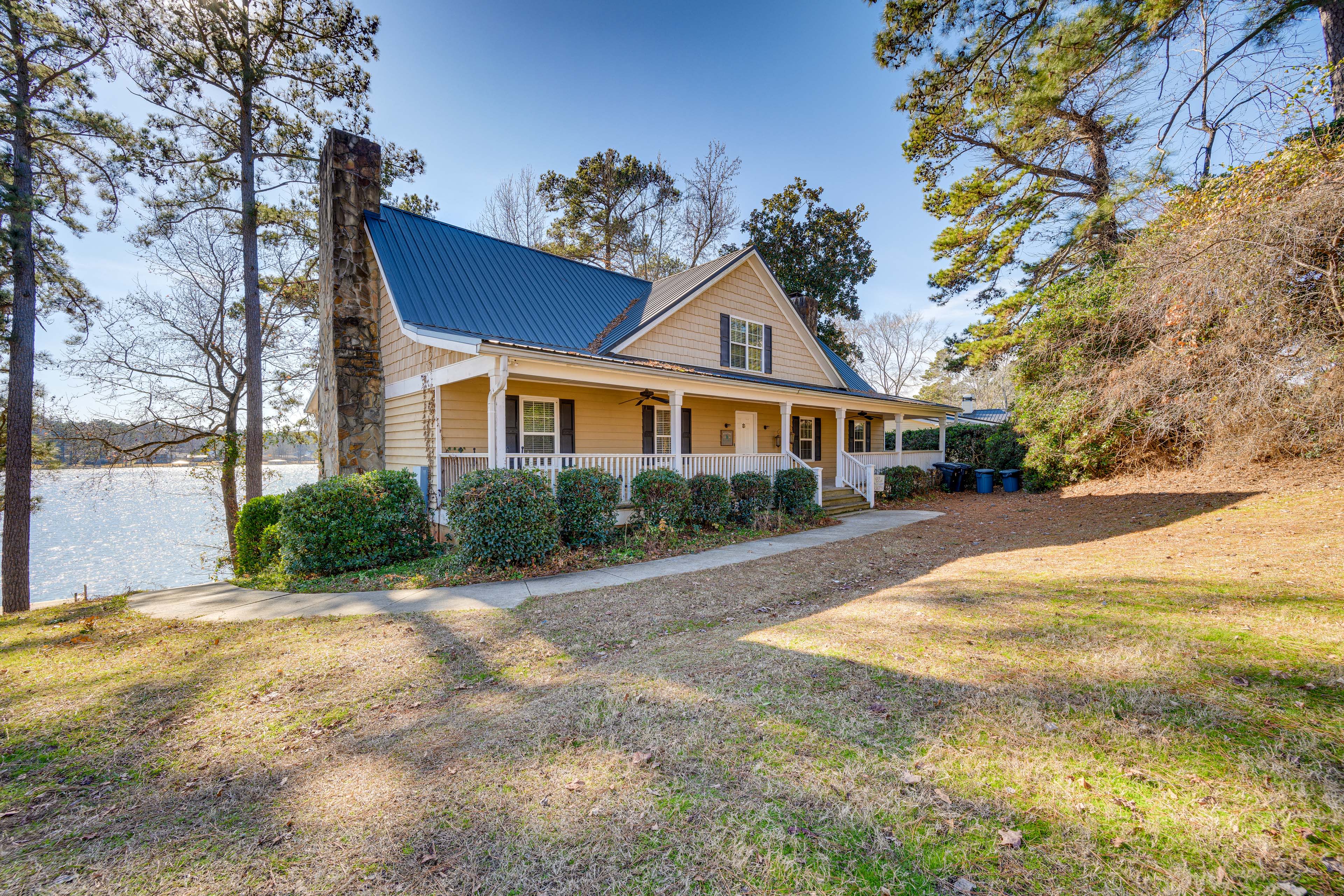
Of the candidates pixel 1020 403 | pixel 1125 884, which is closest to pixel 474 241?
pixel 1125 884

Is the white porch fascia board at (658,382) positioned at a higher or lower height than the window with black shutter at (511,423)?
higher

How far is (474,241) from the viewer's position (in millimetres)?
13359

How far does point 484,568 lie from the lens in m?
7.51

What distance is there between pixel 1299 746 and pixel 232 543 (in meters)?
19.9

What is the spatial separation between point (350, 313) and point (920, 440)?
72.6 ft

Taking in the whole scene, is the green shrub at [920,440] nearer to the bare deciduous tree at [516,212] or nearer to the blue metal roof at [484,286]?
the blue metal roof at [484,286]

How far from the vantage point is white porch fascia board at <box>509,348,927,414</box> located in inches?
330

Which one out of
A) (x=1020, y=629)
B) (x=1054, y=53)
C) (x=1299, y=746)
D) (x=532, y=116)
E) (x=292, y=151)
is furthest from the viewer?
(x=532, y=116)

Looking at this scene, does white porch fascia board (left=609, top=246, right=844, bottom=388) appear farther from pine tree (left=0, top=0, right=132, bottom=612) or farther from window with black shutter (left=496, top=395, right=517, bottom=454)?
Result: pine tree (left=0, top=0, right=132, bottom=612)

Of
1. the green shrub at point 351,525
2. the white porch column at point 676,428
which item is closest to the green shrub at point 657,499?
the white porch column at point 676,428

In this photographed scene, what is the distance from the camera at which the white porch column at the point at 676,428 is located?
10.4 m

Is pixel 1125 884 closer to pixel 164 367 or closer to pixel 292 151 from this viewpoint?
pixel 292 151

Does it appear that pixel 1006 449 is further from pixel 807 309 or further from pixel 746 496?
pixel 746 496

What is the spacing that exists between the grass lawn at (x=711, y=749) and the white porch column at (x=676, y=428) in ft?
16.6
